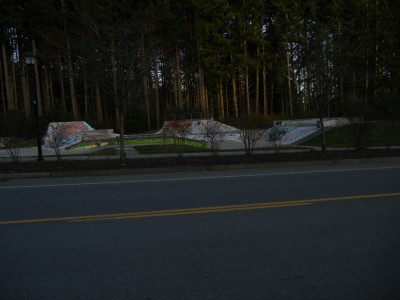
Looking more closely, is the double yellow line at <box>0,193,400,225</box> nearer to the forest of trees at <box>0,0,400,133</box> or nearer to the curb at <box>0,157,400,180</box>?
the curb at <box>0,157,400,180</box>

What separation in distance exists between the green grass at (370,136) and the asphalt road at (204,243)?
29.9ft

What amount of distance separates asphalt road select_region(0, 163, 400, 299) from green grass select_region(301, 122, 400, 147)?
9110 millimetres

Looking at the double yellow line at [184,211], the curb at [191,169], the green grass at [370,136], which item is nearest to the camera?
the double yellow line at [184,211]

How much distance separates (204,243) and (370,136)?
742 inches

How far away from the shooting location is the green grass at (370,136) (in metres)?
17.2

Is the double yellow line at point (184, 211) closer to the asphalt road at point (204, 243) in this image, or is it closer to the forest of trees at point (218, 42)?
the asphalt road at point (204, 243)

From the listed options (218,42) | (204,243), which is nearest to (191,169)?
(204,243)

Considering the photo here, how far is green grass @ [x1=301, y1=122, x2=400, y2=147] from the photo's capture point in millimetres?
17250

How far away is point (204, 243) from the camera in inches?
194

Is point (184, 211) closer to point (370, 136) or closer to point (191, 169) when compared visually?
point (191, 169)

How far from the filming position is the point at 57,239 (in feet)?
17.1

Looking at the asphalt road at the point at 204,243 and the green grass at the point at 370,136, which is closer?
the asphalt road at the point at 204,243

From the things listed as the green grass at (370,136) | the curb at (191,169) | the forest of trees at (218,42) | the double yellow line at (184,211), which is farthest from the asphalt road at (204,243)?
the forest of trees at (218,42)

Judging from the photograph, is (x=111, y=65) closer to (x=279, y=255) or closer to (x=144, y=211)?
(x=144, y=211)
